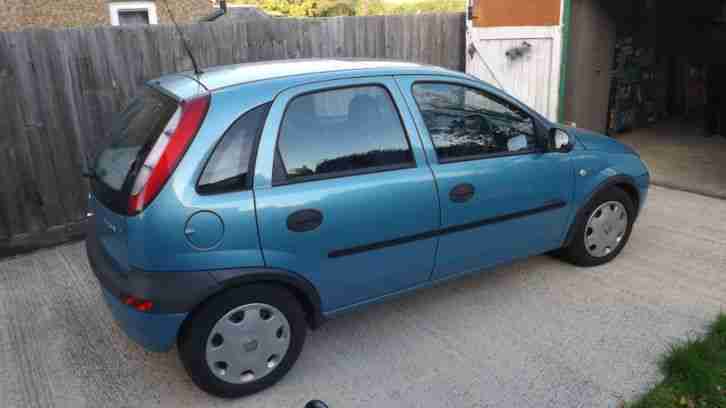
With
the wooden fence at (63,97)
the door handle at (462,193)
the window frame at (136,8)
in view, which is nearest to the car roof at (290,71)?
the door handle at (462,193)

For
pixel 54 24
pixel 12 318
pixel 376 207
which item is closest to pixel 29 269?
pixel 12 318

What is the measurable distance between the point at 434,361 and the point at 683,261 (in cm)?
256

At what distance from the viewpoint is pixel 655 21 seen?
9.62 meters

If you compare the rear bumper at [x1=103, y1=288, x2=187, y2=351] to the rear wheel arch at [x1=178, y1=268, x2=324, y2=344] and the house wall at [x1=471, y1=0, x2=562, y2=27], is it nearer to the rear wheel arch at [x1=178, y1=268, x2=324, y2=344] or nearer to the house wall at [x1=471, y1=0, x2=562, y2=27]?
the rear wheel arch at [x1=178, y1=268, x2=324, y2=344]

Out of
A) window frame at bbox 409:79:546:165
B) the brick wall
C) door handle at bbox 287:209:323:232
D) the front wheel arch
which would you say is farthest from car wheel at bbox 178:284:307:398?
the brick wall

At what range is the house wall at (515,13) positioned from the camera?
7160 mm

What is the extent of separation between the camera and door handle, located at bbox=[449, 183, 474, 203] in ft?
11.8

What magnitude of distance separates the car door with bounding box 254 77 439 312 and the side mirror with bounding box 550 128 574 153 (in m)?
1.12

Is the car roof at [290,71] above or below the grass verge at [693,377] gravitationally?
above

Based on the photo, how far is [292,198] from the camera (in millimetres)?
3059

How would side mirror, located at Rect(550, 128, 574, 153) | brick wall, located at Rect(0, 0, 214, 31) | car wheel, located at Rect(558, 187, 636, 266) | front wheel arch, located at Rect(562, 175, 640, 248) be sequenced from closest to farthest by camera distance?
side mirror, located at Rect(550, 128, 574, 153)
front wheel arch, located at Rect(562, 175, 640, 248)
car wheel, located at Rect(558, 187, 636, 266)
brick wall, located at Rect(0, 0, 214, 31)

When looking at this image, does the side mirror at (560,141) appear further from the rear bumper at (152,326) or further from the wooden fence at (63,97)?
the wooden fence at (63,97)

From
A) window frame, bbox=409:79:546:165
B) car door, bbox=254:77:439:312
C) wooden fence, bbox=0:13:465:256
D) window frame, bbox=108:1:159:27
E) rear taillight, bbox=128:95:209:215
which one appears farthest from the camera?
window frame, bbox=108:1:159:27

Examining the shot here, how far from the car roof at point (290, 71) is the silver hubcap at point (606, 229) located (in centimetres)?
165
